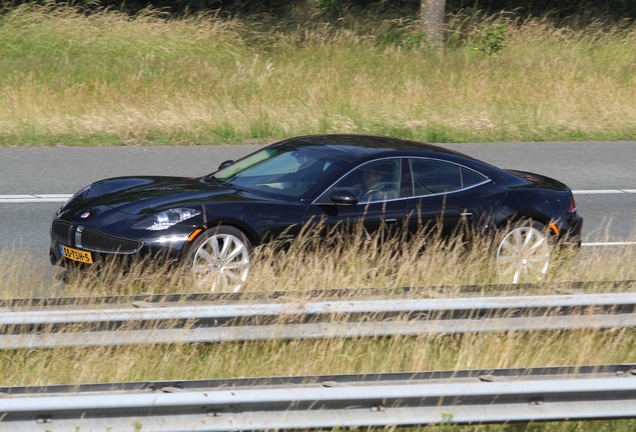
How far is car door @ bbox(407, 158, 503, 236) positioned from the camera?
7688 millimetres

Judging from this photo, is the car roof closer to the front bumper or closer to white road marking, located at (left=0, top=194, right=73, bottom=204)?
the front bumper

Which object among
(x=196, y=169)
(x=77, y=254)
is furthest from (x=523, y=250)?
(x=196, y=169)

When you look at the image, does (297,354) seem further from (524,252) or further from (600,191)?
(600,191)

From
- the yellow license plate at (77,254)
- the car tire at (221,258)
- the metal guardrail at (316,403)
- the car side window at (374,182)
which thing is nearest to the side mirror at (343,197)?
the car side window at (374,182)

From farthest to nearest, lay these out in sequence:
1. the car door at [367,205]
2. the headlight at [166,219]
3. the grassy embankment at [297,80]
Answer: the grassy embankment at [297,80], the car door at [367,205], the headlight at [166,219]

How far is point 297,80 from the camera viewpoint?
58.2 ft

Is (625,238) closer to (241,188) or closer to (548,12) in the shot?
(241,188)

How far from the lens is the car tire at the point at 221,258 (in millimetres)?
6883

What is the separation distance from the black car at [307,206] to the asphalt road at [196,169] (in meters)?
1.45

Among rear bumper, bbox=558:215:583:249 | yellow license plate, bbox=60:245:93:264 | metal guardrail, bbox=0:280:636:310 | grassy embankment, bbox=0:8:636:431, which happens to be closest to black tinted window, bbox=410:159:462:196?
grassy embankment, bbox=0:8:636:431

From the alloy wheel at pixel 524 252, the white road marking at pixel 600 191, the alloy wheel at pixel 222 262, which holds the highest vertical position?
the alloy wheel at pixel 222 262

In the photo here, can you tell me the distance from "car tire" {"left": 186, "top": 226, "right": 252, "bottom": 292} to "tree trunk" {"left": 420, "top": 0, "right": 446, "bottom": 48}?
1463cm

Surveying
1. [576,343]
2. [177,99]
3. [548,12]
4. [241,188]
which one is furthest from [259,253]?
[548,12]

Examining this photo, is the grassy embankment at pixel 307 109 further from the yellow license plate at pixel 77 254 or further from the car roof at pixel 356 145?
the car roof at pixel 356 145
